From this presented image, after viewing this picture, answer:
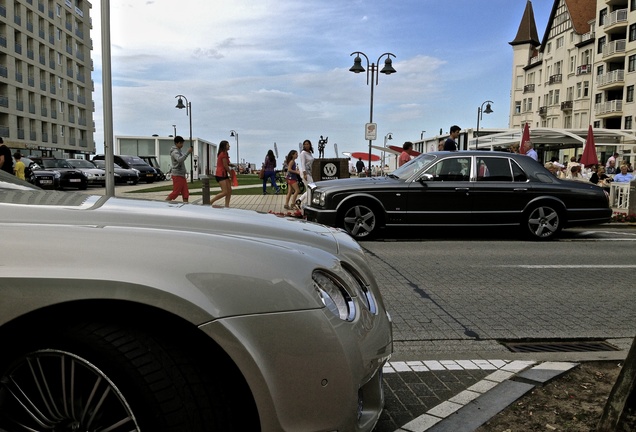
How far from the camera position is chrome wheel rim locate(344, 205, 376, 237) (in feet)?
33.8

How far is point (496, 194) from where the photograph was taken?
34.6ft

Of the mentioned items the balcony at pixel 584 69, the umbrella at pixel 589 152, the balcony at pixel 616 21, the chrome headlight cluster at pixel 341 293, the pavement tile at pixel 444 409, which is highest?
the balcony at pixel 616 21

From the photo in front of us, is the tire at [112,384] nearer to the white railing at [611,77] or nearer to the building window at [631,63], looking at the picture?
the building window at [631,63]

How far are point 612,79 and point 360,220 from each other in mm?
52084

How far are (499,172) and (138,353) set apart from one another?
9910 millimetres

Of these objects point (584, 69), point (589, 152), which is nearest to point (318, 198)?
point (589, 152)

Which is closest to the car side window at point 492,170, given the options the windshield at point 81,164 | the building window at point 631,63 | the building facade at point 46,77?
the windshield at point 81,164

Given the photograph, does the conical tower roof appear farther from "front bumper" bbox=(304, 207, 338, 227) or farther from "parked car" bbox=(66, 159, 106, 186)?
"front bumper" bbox=(304, 207, 338, 227)

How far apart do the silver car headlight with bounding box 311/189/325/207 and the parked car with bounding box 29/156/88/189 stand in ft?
62.7

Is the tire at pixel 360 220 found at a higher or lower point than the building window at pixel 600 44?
lower

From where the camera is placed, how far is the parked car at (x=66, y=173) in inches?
1028

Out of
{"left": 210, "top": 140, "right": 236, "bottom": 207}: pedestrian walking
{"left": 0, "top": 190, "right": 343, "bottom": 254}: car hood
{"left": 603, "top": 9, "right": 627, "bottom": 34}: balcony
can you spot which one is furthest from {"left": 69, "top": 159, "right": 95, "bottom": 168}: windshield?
{"left": 603, "top": 9, "right": 627, "bottom": 34}: balcony

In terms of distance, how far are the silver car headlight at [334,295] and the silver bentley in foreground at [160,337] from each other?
16 millimetres

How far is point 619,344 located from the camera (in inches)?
171
